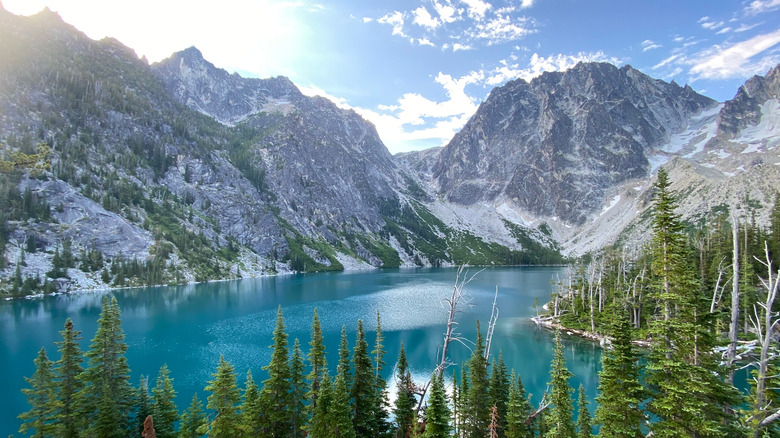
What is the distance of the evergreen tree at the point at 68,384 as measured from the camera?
2308 cm

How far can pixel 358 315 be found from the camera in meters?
84.4

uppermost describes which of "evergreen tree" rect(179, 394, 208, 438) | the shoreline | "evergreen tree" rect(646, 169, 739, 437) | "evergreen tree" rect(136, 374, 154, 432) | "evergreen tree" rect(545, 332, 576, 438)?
"evergreen tree" rect(646, 169, 739, 437)

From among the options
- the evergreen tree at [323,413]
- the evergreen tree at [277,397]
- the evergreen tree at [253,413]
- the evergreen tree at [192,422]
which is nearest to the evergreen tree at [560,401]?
the evergreen tree at [323,413]

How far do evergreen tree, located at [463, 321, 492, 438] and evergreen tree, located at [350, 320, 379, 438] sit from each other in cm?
707

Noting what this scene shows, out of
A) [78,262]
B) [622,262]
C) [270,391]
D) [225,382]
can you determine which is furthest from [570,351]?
[78,262]

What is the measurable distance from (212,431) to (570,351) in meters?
53.4

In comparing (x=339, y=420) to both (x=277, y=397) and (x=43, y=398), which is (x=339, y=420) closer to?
(x=277, y=397)

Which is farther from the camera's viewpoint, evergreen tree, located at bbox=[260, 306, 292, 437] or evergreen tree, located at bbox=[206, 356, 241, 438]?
evergreen tree, located at bbox=[260, 306, 292, 437]

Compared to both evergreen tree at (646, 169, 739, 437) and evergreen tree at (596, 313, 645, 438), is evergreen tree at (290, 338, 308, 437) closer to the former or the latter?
evergreen tree at (596, 313, 645, 438)

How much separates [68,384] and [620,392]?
1321 inches

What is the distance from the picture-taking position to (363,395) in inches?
1024

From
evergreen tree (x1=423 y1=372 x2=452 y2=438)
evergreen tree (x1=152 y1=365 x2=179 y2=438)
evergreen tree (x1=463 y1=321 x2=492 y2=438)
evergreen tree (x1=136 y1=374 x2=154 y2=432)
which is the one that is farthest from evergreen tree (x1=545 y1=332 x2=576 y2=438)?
evergreen tree (x1=136 y1=374 x2=154 y2=432)

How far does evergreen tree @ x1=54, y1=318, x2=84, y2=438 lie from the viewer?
23.1 meters

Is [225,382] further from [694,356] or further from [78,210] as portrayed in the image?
[78,210]
